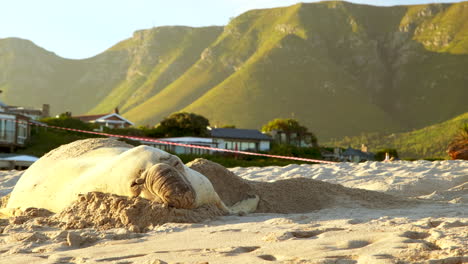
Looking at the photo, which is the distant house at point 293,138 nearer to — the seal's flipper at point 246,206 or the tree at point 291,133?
the tree at point 291,133

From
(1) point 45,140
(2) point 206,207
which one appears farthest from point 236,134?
(2) point 206,207

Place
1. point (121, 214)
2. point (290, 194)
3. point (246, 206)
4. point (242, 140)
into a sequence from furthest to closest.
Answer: point (242, 140), point (290, 194), point (246, 206), point (121, 214)

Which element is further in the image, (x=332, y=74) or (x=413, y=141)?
(x=332, y=74)

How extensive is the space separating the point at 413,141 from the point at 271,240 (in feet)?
363

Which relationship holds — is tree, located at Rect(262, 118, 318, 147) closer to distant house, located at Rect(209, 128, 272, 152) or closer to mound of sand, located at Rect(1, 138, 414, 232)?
distant house, located at Rect(209, 128, 272, 152)

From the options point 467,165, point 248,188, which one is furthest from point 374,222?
point 467,165

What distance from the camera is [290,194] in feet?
25.9

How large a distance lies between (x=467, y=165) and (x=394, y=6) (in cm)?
19933

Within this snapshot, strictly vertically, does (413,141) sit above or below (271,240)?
above

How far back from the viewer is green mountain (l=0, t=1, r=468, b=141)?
433ft

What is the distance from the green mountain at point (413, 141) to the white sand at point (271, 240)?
95.2 m

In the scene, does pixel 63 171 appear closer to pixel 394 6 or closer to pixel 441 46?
pixel 441 46

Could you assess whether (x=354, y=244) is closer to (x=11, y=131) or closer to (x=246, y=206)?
(x=246, y=206)

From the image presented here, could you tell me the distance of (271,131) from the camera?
75.2 metres
